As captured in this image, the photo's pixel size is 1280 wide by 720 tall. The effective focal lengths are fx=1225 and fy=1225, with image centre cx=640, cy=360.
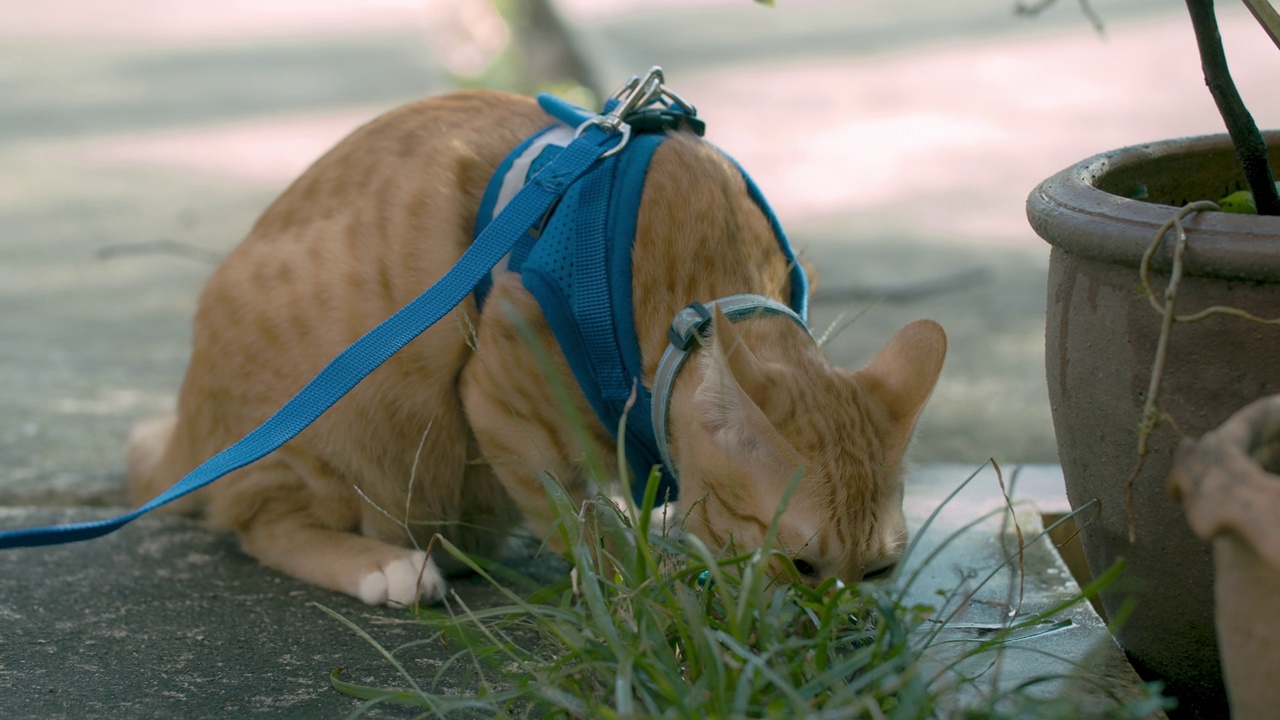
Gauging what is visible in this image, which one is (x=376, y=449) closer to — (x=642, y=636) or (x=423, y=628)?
(x=423, y=628)

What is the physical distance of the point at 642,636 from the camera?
1.71 meters

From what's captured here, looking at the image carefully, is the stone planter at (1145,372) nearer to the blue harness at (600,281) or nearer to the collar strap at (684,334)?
the collar strap at (684,334)

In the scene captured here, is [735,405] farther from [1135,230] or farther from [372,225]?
[372,225]

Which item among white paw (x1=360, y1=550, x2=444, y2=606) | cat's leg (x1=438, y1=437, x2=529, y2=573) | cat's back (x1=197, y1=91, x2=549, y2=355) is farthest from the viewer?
cat's leg (x1=438, y1=437, x2=529, y2=573)

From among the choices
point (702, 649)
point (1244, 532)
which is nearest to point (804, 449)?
point (702, 649)

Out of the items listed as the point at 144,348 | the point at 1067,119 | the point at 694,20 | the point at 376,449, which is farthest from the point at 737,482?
the point at 694,20

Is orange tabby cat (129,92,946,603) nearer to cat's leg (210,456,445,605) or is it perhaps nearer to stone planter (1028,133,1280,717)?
cat's leg (210,456,445,605)

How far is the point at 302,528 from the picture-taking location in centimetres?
280

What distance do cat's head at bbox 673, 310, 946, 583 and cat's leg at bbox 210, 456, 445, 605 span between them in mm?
835

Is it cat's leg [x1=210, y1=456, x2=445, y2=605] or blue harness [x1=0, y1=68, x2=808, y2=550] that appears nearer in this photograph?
blue harness [x1=0, y1=68, x2=808, y2=550]

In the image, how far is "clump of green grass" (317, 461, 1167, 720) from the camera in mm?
1606

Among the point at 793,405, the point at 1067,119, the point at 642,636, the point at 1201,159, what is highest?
the point at 1201,159

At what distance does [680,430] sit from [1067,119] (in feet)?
19.2

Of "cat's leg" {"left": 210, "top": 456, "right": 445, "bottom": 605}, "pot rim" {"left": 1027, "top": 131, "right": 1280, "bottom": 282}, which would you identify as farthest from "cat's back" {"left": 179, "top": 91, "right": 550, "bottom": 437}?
"pot rim" {"left": 1027, "top": 131, "right": 1280, "bottom": 282}
